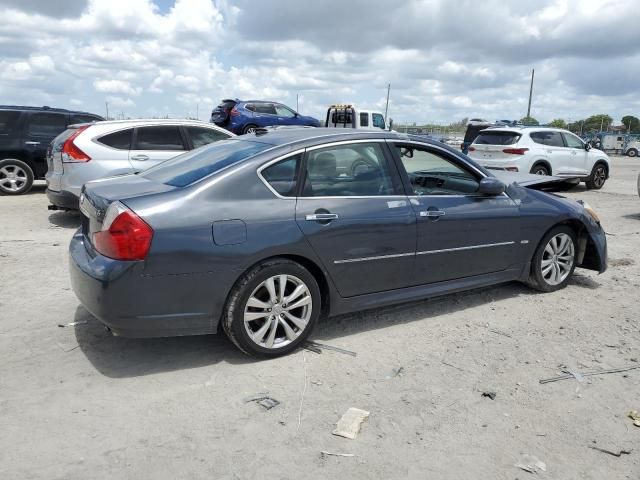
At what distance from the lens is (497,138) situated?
13.7m

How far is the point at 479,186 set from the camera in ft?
16.2

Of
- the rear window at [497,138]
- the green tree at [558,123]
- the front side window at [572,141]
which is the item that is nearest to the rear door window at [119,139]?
the rear window at [497,138]

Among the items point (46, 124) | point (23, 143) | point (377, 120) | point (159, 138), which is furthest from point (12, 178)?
point (377, 120)

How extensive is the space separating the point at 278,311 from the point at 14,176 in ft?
31.2

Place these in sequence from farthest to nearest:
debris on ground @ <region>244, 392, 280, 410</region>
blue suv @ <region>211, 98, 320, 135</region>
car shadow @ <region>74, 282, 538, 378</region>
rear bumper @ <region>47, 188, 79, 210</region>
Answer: blue suv @ <region>211, 98, 320, 135</region>, rear bumper @ <region>47, 188, 79, 210</region>, car shadow @ <region>74, 282, 538, 378</region>, debris on ground @ <region>244, 392, 280, 410</region>

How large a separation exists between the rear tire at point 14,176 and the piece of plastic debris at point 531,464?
36.4ft

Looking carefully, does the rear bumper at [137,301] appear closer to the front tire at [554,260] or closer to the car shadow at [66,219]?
the front tire at [554,260]

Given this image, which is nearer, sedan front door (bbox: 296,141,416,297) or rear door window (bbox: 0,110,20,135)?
sedan front door (bbox: 296,141,416,297)

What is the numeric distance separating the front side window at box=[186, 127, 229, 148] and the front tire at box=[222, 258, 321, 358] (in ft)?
18.5

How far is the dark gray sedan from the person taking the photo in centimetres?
354

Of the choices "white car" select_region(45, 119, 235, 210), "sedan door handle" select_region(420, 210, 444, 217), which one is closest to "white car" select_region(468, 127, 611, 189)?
"white car" select_region(45, 119, 235, 210)

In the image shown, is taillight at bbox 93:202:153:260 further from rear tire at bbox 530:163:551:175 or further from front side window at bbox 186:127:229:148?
rear tire at bbox 530:163:551:175

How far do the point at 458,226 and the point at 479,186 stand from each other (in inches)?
18.3

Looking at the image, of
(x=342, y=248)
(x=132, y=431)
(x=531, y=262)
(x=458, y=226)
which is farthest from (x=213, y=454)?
(x=531, y=262)
